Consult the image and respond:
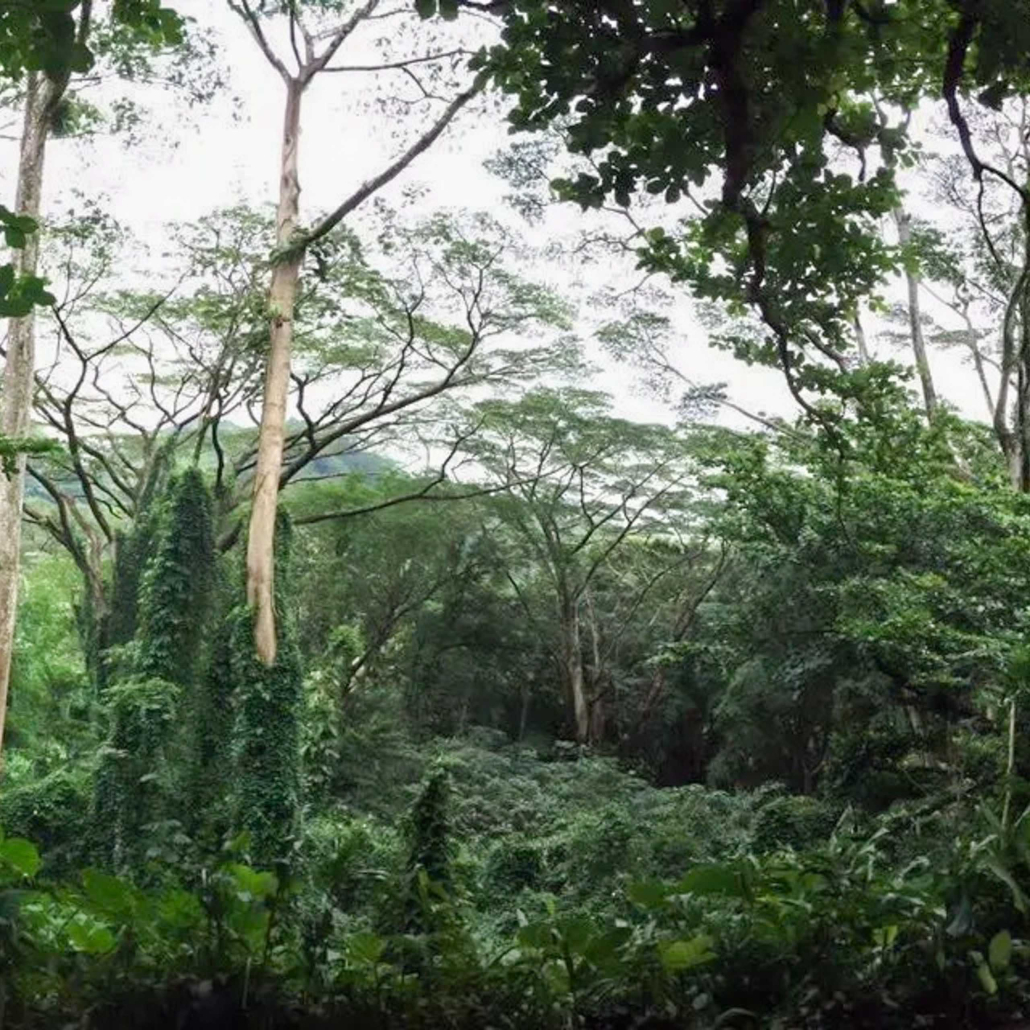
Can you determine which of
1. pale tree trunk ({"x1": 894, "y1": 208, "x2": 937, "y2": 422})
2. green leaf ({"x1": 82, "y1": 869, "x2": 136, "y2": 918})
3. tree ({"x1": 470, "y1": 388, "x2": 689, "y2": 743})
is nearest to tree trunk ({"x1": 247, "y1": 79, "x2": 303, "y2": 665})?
tree ({"x1": 470, "y1": 388, "x2": 689, "y2": 743})

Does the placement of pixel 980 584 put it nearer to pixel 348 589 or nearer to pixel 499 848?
pixel 499 848

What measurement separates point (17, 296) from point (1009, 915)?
5.15 feet

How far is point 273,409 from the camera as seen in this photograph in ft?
37.5

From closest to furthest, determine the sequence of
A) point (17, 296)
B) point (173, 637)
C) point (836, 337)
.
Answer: point (17, 296)
point (836, 337)
point (173, 637)

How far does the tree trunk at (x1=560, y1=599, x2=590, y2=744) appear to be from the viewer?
18984 mm

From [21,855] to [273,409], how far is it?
413 inches

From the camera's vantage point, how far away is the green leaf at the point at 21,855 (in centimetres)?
125

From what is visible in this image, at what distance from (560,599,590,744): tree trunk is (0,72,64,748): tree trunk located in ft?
35.6

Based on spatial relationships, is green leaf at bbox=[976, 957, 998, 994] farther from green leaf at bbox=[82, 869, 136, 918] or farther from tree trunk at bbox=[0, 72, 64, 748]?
tree trunk at bbox=[0, 72, 64, 748]

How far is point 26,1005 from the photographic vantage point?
1.14 metres

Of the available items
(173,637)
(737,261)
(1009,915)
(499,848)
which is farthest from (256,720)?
(1009,915)

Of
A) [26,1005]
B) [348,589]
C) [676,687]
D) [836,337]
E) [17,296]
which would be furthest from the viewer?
[676,687]

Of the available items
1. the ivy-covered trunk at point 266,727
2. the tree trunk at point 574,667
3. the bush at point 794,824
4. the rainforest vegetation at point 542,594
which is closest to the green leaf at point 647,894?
the rainforest vegetation at point 542,594

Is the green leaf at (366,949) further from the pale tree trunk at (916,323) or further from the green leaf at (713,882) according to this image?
the pale tree trunk at (916,323)
